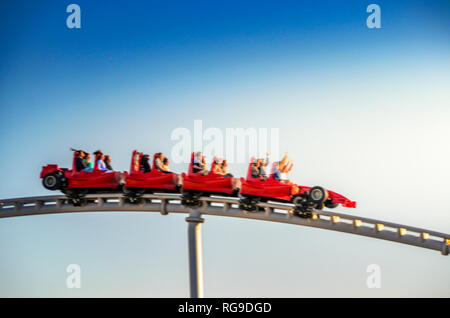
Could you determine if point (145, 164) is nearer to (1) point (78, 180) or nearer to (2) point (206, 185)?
(1) point (78, 180)

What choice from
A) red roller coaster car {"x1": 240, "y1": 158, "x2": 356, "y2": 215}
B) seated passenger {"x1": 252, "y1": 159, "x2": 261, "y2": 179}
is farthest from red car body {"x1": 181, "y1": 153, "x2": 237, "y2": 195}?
seated passenger {"x1": 252, "y1": 159, "x2": 261, "y2": 179}

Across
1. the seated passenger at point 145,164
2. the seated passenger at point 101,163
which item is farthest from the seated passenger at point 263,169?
the seated passenger at point 101,163

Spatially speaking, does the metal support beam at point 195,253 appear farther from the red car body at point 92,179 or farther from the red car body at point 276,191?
the red car body at point 92,179

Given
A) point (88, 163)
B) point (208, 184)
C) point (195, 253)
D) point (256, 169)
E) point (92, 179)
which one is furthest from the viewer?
point (88, 163)

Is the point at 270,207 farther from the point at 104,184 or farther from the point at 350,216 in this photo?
the point at 104,184

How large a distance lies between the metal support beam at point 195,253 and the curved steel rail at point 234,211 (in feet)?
1.09

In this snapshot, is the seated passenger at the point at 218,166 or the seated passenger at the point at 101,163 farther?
the seated passenger at the point at 101,163

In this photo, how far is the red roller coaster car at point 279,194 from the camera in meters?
14.3

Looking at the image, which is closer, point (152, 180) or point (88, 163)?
point (152, 180)

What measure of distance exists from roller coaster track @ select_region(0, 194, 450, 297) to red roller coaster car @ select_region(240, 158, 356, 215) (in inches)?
7.7

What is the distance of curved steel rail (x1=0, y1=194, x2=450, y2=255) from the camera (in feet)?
44.1

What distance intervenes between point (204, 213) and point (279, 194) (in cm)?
177

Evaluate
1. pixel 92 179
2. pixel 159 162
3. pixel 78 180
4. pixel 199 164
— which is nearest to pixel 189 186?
pixel 199 164

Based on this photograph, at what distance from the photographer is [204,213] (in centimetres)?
1474
